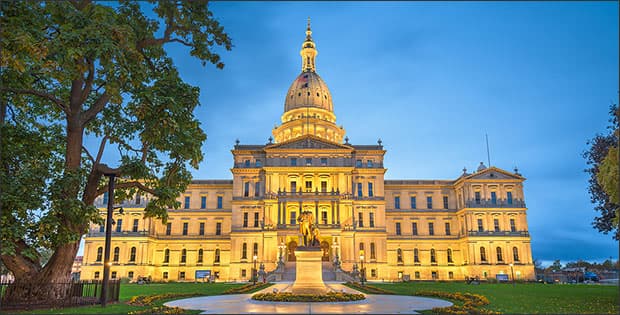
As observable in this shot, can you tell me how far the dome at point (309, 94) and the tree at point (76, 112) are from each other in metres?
58.2

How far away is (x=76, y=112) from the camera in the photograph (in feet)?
59.1

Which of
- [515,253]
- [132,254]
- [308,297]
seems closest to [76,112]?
[308,297]

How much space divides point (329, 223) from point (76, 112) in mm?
40328

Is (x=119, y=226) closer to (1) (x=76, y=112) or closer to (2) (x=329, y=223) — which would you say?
(2) (x=329, y=223)

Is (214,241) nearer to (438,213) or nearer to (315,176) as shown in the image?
(315,176)

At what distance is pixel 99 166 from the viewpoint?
18359mm

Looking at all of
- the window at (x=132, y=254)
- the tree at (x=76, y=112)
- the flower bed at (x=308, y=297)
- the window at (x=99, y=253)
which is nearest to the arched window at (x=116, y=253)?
the window at (x=132, y=254)

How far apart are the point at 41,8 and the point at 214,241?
51.0 meters

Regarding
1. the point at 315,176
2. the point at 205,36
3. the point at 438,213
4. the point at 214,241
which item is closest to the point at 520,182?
the point at 438,213

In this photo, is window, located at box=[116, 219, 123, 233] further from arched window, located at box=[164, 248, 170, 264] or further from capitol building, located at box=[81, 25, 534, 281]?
arched window, located at box=[164, 248, 170, 264]

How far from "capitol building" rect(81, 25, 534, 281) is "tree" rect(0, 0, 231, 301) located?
120 ft

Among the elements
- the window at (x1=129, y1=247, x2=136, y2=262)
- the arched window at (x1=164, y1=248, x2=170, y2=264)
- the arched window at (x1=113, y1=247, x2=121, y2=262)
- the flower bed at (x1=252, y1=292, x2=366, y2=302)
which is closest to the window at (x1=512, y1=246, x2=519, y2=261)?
the arched window at (x1=164, y1=248, x2=170, y2=264)

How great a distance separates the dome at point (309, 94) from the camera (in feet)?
256

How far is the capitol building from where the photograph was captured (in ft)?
185
